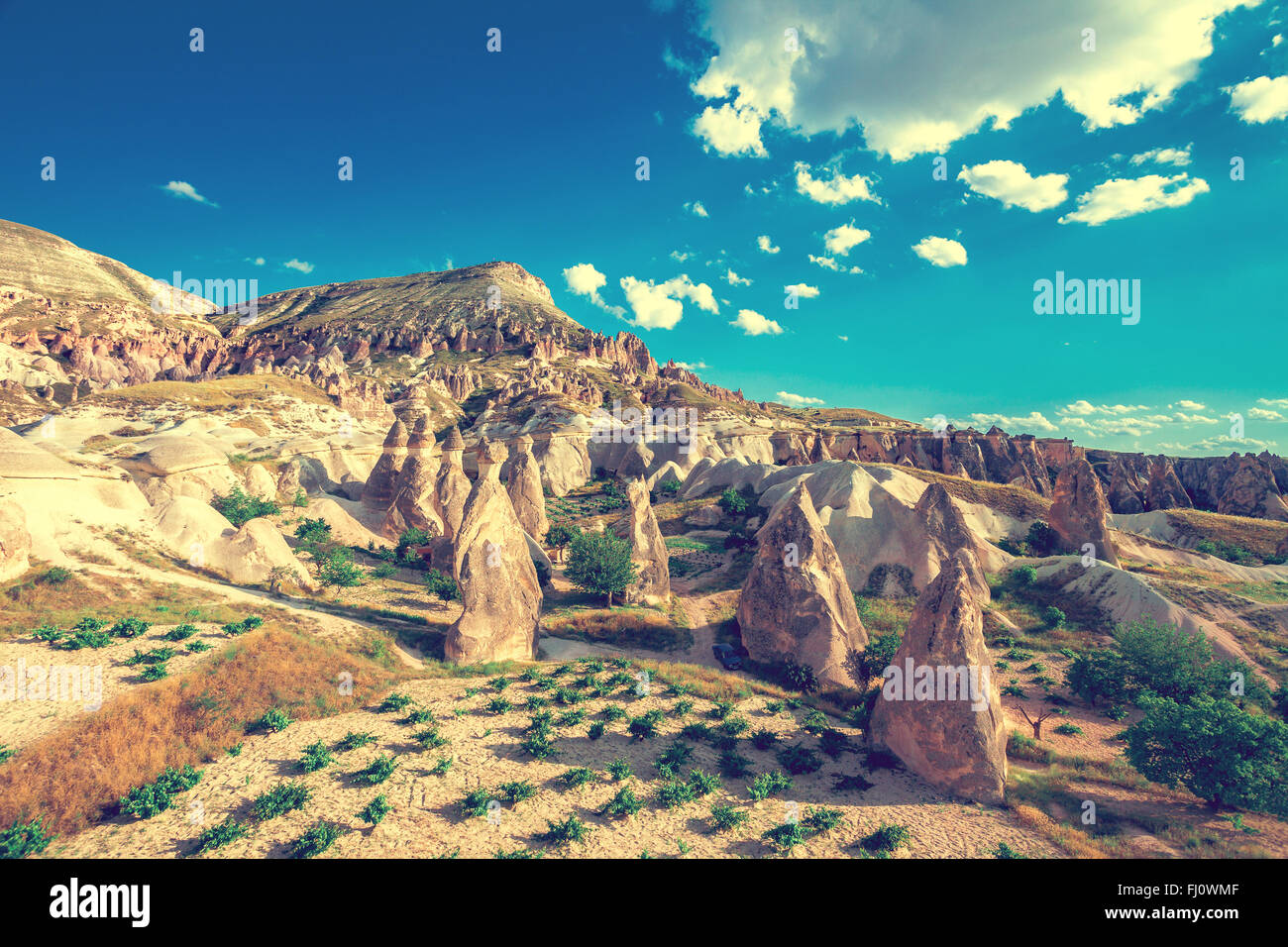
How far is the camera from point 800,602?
1025 inches

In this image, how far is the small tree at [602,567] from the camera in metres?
33.2

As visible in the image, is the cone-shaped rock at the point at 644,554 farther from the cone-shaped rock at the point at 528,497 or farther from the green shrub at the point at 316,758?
the green shrub at the point at 316,758

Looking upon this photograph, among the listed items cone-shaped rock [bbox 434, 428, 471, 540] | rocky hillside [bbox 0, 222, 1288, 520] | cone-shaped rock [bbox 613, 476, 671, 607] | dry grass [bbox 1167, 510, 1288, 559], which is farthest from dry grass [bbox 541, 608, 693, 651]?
dry grass [bbox 1167, 510, 1288, 559]

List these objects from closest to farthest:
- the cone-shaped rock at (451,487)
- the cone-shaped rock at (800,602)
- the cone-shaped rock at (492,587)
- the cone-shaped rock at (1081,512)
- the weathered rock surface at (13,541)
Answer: the weathered rock surface at (13,541), the cone-shaped rock at (492,587), the cone-shaped rock at (800,602), the cone-shaped rock at (1081,512), the cone-shaped rock at (451,487)

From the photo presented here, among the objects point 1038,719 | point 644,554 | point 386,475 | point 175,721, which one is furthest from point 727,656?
point 386,475

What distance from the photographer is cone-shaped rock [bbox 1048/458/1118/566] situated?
137 ft

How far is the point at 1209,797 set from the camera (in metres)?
14.9

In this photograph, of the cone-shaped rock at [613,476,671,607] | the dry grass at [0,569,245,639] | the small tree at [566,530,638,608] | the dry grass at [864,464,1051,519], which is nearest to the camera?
the dry grass at [0,569,245,639]

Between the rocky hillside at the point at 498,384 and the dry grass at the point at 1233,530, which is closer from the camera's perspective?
the dry grass at the point at 1233,530

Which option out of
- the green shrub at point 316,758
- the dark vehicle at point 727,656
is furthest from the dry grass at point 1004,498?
the green shrub at point 316,758

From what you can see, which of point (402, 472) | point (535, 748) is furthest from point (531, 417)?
point (535, 748)

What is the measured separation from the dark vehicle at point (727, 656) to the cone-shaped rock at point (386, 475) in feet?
121

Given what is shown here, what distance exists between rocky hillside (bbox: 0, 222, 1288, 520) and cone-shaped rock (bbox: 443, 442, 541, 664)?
4832 centimetres

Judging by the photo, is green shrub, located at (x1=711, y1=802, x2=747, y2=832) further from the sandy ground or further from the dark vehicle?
the dark vehicle
